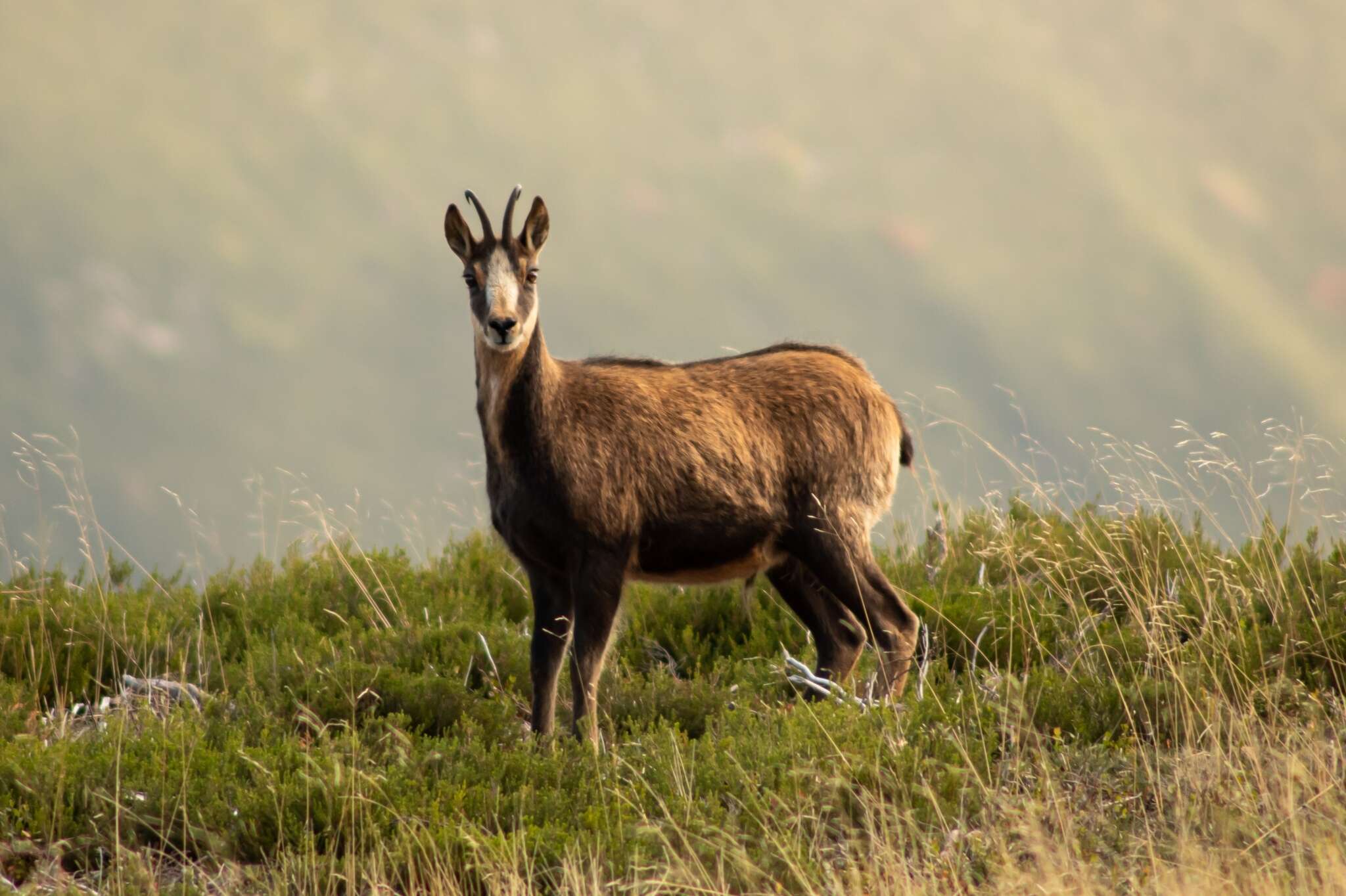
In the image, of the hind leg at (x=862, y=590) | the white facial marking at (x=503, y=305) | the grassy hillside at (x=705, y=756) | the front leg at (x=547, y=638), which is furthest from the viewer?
the hind leg at (x=862, y=590)

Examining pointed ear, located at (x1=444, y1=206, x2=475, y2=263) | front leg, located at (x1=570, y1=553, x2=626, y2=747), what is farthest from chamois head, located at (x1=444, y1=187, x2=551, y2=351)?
front leg, located at (x1=570, y1=553, x2=626, y2=747)

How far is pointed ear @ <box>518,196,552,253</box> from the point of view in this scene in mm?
6727

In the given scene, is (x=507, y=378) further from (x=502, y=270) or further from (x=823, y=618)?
(x=823, y=618)

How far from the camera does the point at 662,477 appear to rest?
22.3 feet

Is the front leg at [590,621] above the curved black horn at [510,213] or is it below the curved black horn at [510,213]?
below

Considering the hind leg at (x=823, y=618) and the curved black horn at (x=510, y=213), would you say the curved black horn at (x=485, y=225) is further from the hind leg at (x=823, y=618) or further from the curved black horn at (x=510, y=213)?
the hind leg at (x=823, y=618)

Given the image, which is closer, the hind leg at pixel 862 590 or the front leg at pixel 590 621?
the front leg at pixel 590 621

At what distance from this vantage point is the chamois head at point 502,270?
20.7 ft

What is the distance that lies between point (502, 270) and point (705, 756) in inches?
100

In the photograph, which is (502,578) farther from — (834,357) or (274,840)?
(274,840)

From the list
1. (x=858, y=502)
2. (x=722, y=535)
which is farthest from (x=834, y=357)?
(x=722, y=535)

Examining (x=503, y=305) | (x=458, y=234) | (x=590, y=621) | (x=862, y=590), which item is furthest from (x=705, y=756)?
(x=458, y=234)

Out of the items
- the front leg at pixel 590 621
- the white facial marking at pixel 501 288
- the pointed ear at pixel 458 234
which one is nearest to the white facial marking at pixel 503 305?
the white facial marking at pixel 501 288

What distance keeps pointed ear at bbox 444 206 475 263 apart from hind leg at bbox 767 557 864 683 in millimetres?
2415
